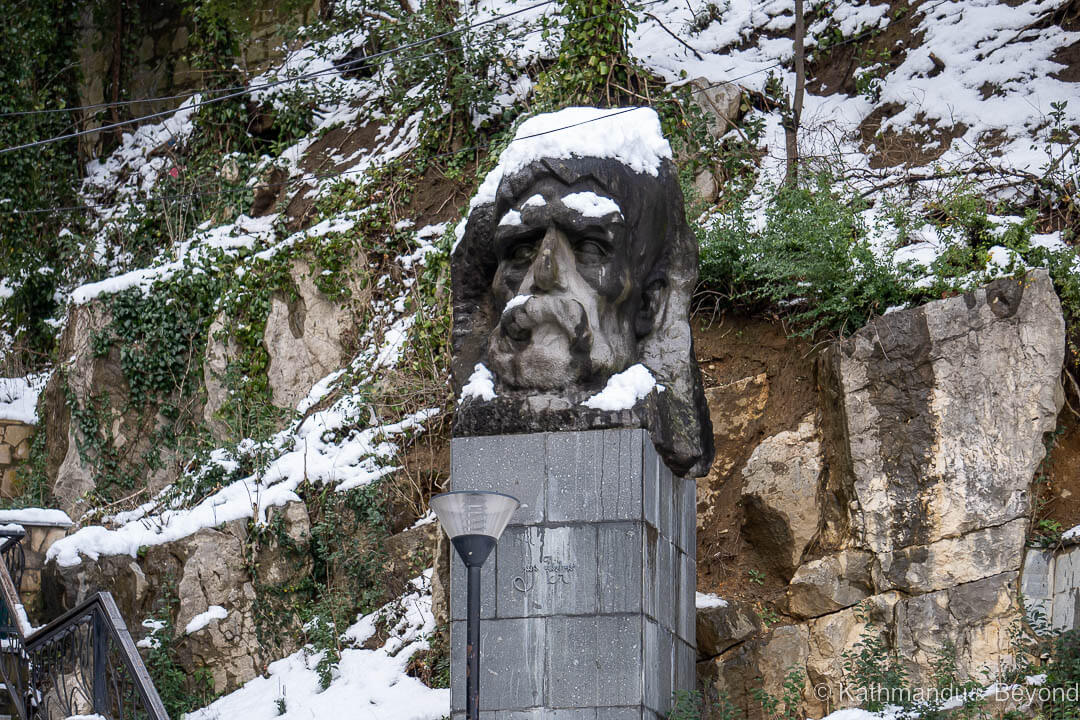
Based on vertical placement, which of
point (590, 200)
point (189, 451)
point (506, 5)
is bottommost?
point (189, 451)

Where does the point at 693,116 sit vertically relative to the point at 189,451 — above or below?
above

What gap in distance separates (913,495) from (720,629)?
1519mm

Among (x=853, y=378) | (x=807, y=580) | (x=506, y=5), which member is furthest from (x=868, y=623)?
(x=506, y=5)

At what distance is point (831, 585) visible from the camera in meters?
9.29

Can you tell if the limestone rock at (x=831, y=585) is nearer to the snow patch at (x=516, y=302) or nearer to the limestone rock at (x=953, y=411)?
the limestone rock at (x=953, y=411)

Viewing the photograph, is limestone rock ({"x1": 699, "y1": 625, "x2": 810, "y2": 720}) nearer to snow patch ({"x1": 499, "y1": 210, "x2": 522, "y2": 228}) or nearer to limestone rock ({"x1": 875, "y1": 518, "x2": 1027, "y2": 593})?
limestone rock ({"x1": 875, "y1": 518, "x2": 1027, "y2": 593})

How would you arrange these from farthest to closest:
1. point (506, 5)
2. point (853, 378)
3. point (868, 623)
Answer: 1. point (506, 5)
2. point (853, 378)
3. point (868, 623)

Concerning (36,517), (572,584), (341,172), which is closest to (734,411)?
(572,584)

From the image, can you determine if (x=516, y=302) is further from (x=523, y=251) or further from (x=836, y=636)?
(x=836, y=636)

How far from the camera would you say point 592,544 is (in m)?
7.31

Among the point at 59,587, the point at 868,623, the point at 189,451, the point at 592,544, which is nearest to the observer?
the point at 592,544

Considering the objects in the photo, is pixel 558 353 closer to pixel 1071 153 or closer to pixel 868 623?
pixel 868 623

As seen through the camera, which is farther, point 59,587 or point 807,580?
point 59,587

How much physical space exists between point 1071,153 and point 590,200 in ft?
18.5
